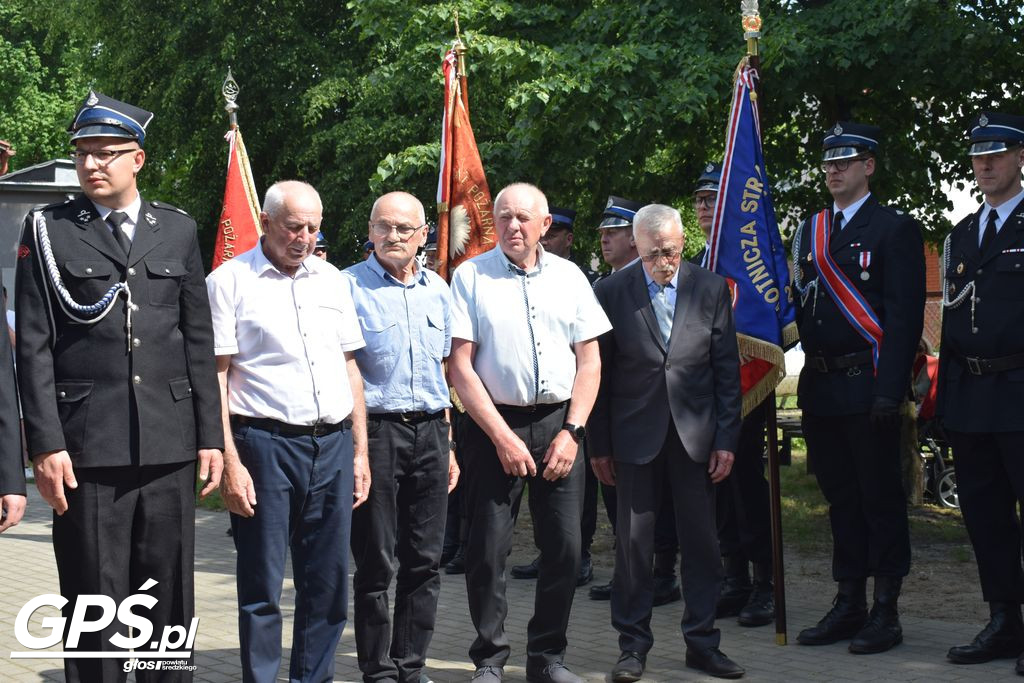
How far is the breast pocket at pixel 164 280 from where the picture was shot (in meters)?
4.50

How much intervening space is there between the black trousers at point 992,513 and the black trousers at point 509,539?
197cm

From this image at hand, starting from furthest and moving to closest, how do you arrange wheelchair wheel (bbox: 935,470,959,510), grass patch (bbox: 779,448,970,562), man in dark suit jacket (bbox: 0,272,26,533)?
wheelchair wheel (bbox: 935,470,959,510)
grass patch (bbox: 779,448,970,562)
man in dark suit jacket (bbox: 0,272,26,533)

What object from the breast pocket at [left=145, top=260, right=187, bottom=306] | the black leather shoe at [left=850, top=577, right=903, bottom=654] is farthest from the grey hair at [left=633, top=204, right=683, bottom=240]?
the breast pocket at [left=145, top=260, right=187, bottom=306]

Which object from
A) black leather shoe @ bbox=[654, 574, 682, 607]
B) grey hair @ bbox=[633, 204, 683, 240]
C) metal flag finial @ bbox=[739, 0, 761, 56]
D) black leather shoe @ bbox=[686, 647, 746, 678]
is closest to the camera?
black leather shoe @ bbox=[686, 647, 746, 678]

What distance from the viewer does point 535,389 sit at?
5.64 meters

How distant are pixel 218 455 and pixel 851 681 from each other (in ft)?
9.87

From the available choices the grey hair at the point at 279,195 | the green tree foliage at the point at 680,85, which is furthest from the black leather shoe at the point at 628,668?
the green tree foliage at the point at 680,85

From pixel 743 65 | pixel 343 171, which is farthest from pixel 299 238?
pixel 343 171

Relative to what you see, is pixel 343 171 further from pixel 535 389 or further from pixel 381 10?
pixel 535 389

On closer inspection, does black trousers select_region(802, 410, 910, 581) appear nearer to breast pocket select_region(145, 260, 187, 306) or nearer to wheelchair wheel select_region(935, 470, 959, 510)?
breast pocket select_region(145, 260, 187, 306)

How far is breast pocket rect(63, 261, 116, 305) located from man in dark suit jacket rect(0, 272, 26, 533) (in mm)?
468

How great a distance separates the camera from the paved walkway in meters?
5.80

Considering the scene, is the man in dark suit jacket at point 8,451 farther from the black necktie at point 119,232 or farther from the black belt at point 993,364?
the black belt at point 993,364

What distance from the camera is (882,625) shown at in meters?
6.20
